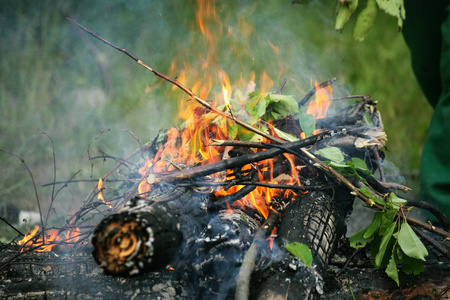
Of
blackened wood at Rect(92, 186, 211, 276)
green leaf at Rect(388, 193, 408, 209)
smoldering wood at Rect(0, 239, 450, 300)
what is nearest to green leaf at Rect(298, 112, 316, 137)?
green leaf at Rect(388, 193, 408, 209)

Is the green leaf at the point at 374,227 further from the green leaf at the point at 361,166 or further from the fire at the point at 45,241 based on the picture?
the fire at the point at 45,241

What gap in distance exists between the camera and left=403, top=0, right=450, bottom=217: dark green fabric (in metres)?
3.16

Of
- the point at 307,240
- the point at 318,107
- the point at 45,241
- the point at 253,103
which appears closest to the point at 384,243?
the point at 307,240

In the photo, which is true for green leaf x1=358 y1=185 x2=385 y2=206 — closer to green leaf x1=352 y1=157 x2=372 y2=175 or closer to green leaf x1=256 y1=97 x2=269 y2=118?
green leaf x1=352 y1=157 x2=372 y2=175

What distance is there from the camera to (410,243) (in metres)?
1.86

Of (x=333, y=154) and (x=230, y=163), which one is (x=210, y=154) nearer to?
(x=230, y=163)

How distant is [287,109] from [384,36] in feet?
13.3

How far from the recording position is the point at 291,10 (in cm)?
548

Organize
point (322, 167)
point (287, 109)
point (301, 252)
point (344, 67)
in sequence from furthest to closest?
point (344, 67), point (287, 109), point (322, 167), point (301, 252)

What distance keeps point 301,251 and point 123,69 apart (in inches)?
164

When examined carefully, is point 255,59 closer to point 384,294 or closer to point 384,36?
point 384,36

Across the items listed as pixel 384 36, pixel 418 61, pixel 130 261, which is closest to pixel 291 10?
pixel 384 36

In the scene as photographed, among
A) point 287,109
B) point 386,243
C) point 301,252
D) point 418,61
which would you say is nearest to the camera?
point 301,252

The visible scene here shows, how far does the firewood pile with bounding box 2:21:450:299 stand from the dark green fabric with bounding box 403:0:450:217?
0.89 m
